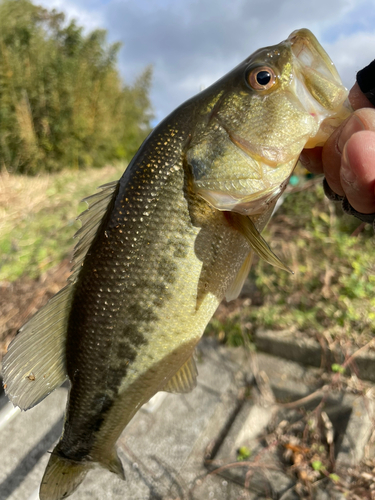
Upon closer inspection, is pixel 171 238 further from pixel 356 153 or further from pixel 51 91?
pixel 51 91

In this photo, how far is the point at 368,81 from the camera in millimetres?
1395

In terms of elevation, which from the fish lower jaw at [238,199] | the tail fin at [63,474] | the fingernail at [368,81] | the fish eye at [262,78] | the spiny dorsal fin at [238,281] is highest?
the fish eye at [262,78]

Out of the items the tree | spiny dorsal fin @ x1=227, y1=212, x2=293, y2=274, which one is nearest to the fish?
spiny dorsal fin @ x1=227, y1=212, x2=293, y2=274

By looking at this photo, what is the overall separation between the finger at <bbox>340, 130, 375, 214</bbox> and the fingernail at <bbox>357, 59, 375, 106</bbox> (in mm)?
393

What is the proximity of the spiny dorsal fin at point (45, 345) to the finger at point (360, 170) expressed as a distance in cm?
91

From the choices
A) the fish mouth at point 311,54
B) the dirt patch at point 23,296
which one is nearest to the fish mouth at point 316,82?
the fish mouth at point 311,54

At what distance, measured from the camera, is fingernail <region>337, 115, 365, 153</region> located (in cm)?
118

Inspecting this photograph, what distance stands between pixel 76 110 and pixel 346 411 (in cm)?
1238

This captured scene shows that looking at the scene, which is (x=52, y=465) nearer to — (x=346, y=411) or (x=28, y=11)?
(x=346, y=411)

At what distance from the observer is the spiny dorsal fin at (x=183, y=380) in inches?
62.1

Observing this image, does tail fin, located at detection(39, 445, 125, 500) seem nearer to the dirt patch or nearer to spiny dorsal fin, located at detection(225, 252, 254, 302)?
spiny dorsal fin, located at detection(225, 252, 254, 302)

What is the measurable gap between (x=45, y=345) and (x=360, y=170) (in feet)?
4.74

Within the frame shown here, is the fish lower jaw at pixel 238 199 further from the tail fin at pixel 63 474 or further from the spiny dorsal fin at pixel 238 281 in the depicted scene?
the tail fin at pixel 63 474

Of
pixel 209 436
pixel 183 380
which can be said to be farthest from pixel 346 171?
Result: pixel 209 436
